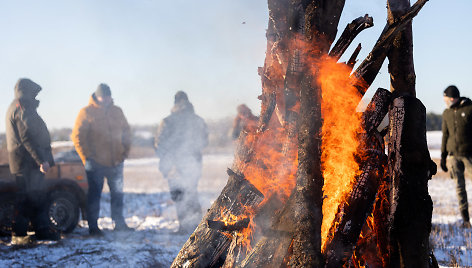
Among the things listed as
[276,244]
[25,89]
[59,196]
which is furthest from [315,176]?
[59,196]

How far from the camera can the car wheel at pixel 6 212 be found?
6258 millimetres

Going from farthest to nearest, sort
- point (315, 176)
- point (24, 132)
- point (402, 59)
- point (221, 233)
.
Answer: point (24, 132), point (221, 233), point (402, 59), point (315, 176)

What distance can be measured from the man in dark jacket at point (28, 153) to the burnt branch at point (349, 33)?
5082mm

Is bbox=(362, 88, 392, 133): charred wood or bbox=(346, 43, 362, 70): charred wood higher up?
bbox=(346, 43, 362, 70): charred wood

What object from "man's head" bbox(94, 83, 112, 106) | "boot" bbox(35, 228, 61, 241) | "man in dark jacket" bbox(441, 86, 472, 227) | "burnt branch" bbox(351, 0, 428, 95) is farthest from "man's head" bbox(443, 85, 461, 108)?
"boot" bbox(35, 228, 61, 241)

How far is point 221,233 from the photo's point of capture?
305 centimetres

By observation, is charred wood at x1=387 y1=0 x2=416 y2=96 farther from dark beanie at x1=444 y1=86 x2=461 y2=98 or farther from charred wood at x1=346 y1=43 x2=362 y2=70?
dark beanie at x1=444 y1=86 x2=461 y2=98

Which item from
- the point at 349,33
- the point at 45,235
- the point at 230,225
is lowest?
the point at 45,235

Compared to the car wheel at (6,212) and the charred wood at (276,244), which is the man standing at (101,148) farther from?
the charred wood at (276,244)

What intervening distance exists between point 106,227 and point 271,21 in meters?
5.69

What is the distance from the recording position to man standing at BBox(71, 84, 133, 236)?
6.77 meters

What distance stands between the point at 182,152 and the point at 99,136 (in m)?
1.60

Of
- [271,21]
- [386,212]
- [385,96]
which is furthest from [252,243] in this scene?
[271,21]

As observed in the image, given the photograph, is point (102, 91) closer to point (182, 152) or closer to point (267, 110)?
point (182, 152)
